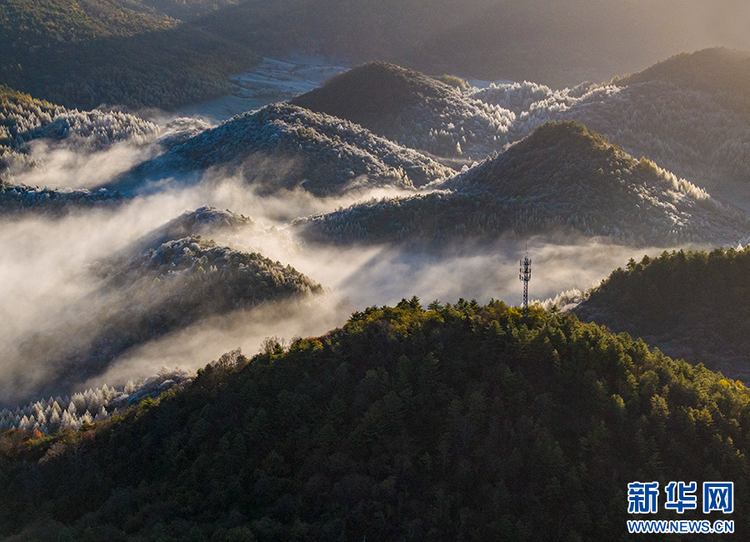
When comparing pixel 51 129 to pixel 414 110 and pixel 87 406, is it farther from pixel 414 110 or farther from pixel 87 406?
pixel 87 406

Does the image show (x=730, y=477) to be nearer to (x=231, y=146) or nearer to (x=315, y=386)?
(x=315, y=386)

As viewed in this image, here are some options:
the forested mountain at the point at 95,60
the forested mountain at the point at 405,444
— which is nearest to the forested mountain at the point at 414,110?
the forested mountain at the point at 95,60

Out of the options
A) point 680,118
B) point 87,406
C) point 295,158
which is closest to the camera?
point 87,406

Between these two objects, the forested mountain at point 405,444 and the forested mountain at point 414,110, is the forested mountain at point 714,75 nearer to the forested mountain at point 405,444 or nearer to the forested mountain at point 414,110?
the forested mountain at point 414,110

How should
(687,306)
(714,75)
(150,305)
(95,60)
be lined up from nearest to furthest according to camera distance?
(687,306), (150,305), (714,75), (95,60)

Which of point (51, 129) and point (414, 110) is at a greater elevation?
point (414, 110)

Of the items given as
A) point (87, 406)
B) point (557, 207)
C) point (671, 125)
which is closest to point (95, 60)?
point (671, 125)

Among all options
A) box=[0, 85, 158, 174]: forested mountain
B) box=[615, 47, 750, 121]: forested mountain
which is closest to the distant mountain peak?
box=[0, 85, 158, 174]: forested mountain
